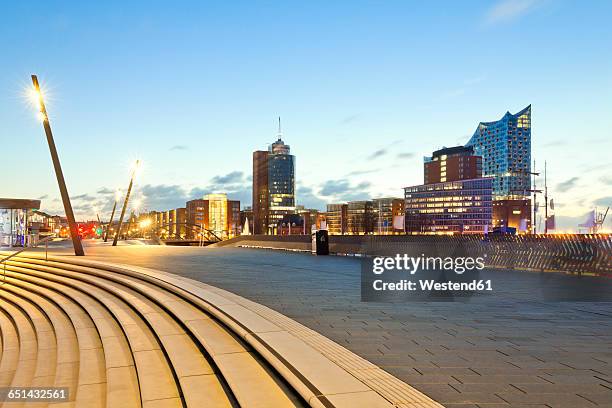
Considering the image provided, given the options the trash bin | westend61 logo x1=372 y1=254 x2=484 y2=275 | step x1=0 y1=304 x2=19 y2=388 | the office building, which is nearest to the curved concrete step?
step x1=0 y1=304 x2=19 y2=388

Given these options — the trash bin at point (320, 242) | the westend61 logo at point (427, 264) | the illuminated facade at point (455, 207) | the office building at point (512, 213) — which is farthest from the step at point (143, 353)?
the office building at point (512, 213)

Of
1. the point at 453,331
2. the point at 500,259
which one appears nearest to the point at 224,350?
the point at 453,331

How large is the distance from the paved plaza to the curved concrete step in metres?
0.54

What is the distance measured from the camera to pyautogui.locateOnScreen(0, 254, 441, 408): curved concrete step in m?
4.60

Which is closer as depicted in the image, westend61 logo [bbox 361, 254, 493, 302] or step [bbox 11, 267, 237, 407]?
step [bbox 11, 267, 237, 407]

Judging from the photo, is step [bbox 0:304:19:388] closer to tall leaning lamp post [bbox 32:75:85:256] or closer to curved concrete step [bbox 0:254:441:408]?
curved concrete step [bbox 0:254:441:408]

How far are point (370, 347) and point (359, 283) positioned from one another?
7.77 meters

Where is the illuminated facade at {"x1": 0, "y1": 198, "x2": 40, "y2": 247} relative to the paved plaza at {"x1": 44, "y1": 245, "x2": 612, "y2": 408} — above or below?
above

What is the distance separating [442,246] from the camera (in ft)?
76.3

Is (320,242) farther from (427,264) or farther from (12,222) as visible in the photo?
(12,222)

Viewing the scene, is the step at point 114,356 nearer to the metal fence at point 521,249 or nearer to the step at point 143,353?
the step at point 143,353

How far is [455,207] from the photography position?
162 m

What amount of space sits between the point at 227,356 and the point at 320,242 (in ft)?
76.1

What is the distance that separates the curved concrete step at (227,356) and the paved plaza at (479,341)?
21.4 inches
